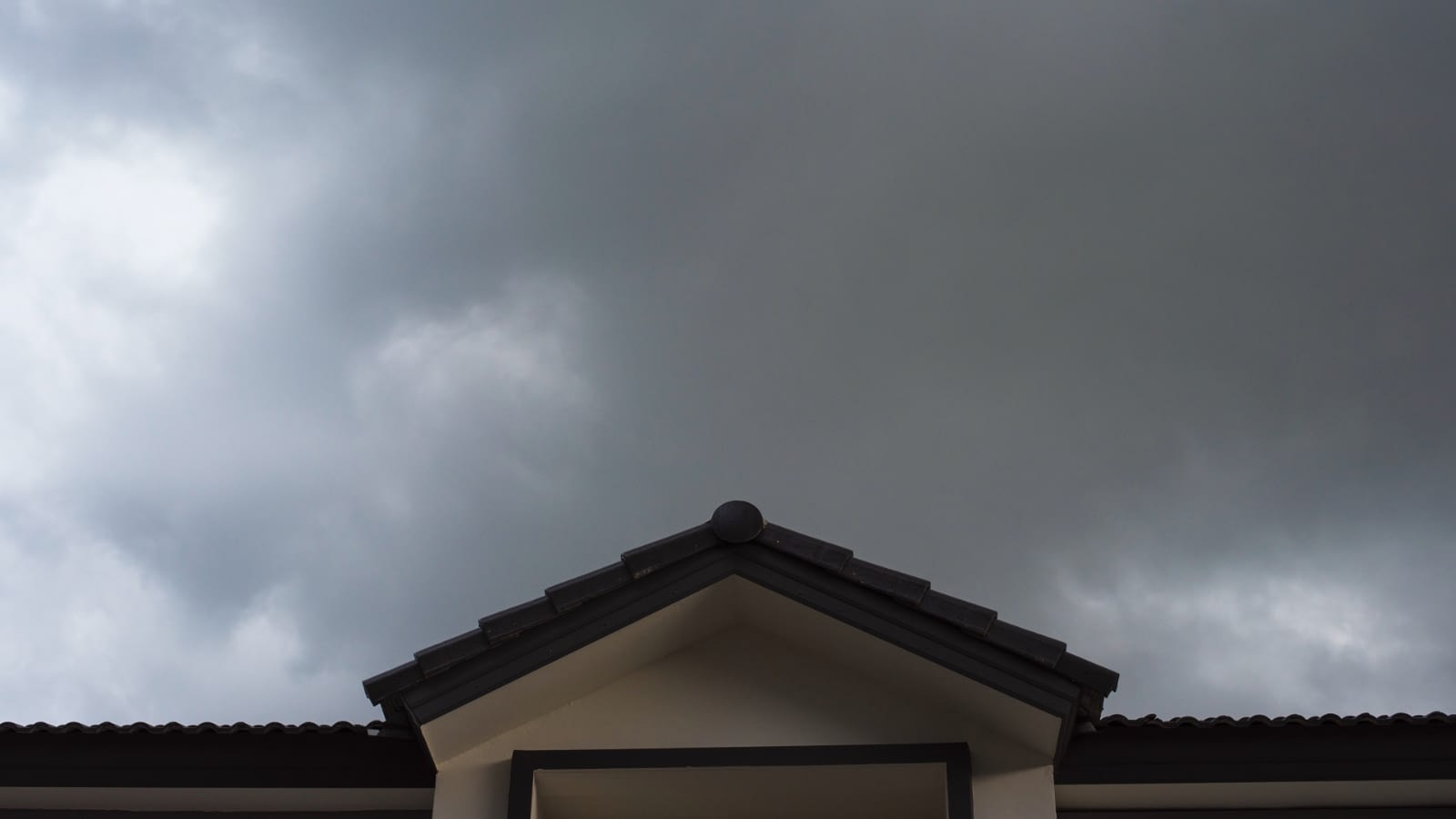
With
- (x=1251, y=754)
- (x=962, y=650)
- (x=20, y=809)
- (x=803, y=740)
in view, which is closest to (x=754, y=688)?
(x=803, y=740)

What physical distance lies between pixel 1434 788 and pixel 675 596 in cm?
429

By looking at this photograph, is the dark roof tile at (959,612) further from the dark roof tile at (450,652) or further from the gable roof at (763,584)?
the dark roof tile at (450,652)

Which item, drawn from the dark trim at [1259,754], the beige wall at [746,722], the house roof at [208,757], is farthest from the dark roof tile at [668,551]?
the dark trim at [1259,754]

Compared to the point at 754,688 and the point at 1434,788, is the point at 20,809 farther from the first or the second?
the point at 1434,788

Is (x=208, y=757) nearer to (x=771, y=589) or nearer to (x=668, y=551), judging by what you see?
(x=668, y=551)

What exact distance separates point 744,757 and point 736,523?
1.33 meters

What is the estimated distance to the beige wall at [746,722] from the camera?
25.2ft

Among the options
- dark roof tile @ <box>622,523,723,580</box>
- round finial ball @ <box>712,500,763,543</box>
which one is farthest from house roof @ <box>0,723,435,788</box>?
round finial ball @ <box>712,500,763,543</box>

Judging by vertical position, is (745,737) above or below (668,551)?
below

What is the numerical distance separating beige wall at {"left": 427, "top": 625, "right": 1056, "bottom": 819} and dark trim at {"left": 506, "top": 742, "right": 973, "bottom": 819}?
0.06m

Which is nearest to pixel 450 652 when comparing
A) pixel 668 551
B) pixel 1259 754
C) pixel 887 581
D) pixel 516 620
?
pixel 516 620

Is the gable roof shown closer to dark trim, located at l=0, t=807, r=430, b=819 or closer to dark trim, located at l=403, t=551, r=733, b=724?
dark trim, located at l=403, t=551, r=733, b=724

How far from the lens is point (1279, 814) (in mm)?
7695

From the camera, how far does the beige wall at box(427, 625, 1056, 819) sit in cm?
768
